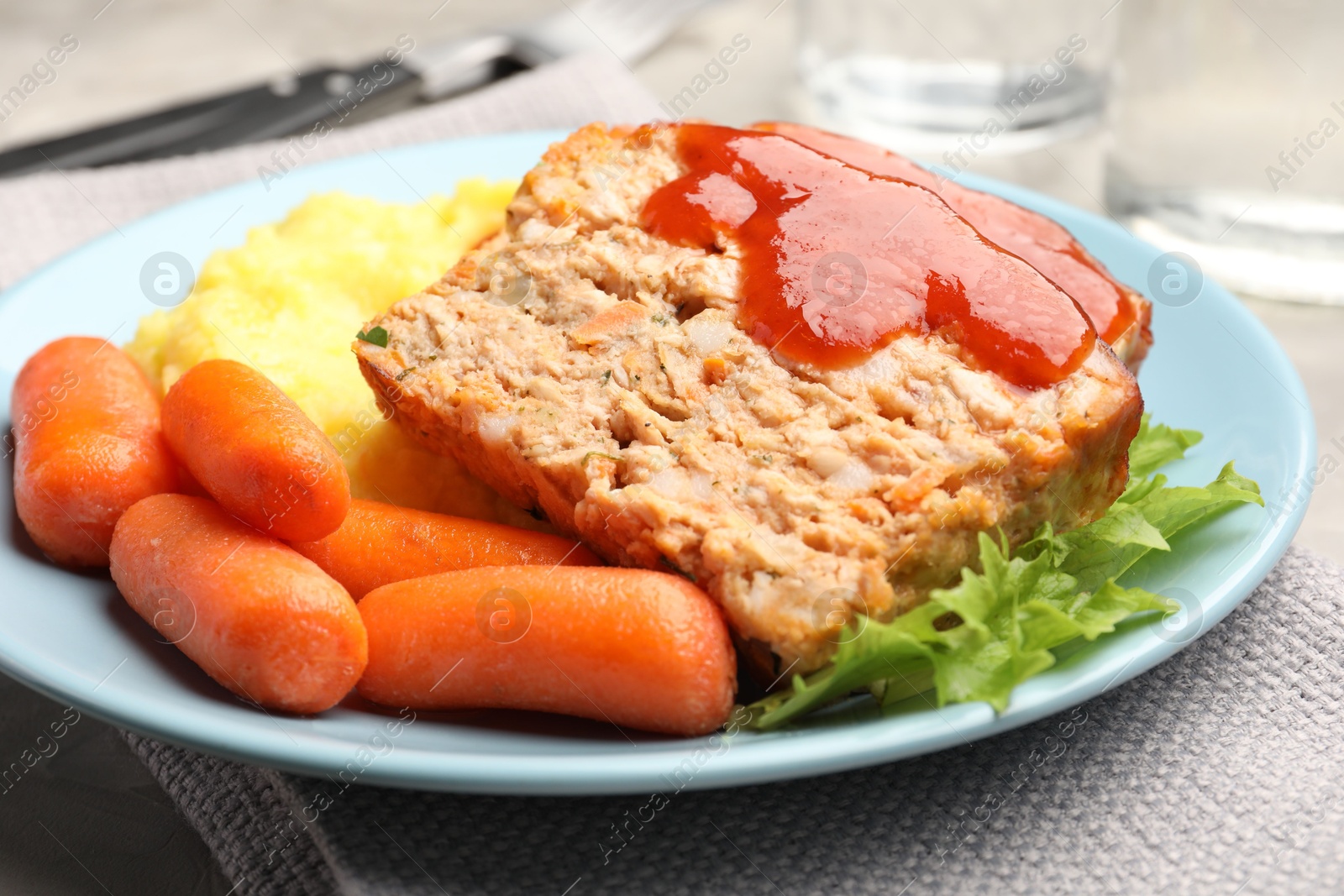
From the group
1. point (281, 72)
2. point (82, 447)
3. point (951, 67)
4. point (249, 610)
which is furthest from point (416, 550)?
point (281, 72)

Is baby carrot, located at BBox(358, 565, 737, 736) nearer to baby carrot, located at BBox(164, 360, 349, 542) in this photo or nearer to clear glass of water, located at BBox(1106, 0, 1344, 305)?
baby carrot, located at BBox(164, 360, 349, 542)

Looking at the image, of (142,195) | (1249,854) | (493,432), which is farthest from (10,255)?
(1249,854)

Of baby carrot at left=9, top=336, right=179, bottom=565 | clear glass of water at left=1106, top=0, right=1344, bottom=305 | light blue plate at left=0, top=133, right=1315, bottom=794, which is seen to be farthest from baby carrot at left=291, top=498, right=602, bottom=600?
clear glass of water at left=1106, top=0, right=1344, bottom=305

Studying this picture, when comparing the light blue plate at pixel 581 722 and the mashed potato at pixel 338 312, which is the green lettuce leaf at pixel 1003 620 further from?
the mashed potato at pixel 338 312

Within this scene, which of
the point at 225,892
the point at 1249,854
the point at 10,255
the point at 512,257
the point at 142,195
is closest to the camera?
the point at 1249,854

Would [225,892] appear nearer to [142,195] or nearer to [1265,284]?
[142,195]

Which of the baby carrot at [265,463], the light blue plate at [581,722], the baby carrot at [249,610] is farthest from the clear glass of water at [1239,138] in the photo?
the baby carrot at [249,610]
